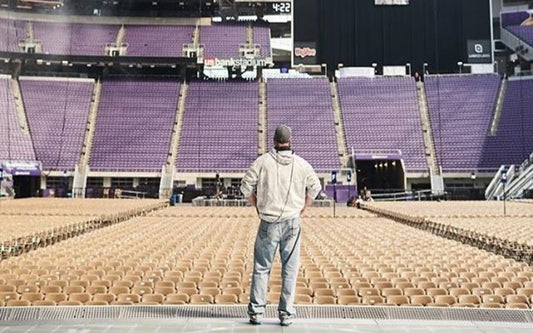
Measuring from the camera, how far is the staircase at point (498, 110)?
118 feet

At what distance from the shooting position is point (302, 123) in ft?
125

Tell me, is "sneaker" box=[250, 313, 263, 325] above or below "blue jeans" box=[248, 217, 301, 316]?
below

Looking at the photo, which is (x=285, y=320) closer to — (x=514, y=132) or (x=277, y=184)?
(x=277, y=184)

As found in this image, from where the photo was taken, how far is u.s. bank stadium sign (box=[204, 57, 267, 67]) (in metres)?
40.6

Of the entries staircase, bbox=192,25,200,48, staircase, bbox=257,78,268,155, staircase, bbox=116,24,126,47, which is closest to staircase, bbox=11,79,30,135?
staircase, bbox=116,24,126,47

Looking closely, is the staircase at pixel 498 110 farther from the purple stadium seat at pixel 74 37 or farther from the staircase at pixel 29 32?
the staircase at pixel 29 32

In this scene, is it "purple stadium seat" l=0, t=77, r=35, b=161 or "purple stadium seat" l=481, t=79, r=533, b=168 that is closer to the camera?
"purple stadium seat" l=0, t=77, r=35, b=161

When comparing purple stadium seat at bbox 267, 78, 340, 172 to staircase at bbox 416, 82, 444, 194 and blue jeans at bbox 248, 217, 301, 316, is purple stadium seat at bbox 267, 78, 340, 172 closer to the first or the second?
staircase at bbox 416, 82, 444, 194

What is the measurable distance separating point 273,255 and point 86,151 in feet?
109

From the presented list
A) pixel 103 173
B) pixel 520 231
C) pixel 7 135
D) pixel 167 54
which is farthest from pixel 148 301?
pixel 167 54

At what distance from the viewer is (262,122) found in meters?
38.3

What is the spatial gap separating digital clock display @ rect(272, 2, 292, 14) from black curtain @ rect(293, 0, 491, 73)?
7.43ft

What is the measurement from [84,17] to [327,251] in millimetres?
39673

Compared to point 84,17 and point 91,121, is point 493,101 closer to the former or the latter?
point 91,121
